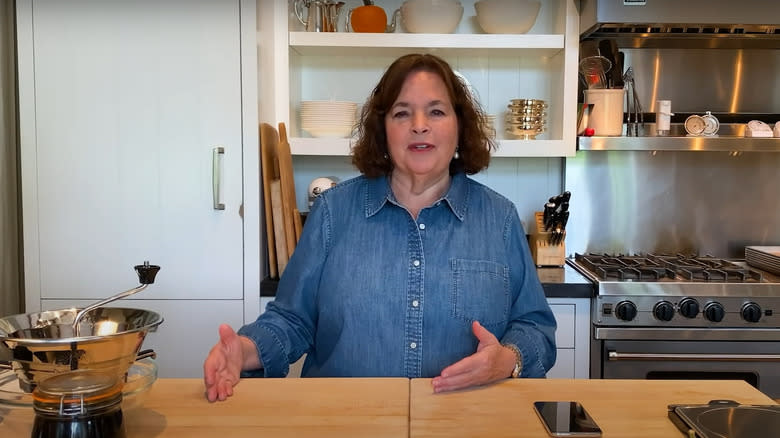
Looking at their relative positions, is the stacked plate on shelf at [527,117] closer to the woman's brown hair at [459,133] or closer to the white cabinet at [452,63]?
the white cabinet at [452,63]

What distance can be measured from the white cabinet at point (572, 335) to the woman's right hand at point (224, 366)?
53.1 inches

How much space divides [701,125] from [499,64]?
844 mm

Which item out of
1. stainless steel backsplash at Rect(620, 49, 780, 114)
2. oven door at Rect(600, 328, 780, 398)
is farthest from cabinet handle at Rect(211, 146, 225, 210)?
stainless steel backsplash at Rect(620, 49, 780, 114)

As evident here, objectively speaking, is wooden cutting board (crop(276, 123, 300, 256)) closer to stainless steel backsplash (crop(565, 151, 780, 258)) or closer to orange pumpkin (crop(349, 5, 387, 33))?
orange pumpkin (crop(349, 5, 387, 33))

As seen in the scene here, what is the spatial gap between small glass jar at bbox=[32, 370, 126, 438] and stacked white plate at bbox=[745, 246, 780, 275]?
238 cm

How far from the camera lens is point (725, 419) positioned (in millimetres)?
1079

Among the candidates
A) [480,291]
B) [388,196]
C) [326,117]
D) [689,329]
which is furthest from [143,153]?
[689,329]

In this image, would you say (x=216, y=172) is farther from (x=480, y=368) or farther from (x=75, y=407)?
(x=75, y=407)

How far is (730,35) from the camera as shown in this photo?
8.82 ft

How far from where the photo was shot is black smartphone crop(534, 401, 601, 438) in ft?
3.43

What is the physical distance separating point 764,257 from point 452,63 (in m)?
1.42

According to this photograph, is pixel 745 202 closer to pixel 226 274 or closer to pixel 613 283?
pixel 613 283

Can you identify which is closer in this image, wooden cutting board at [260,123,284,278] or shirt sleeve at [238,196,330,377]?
shirt sleeve at [238,196,330,377]

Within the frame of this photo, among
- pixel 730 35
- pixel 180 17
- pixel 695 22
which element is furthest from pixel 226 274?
pixel 730 35
